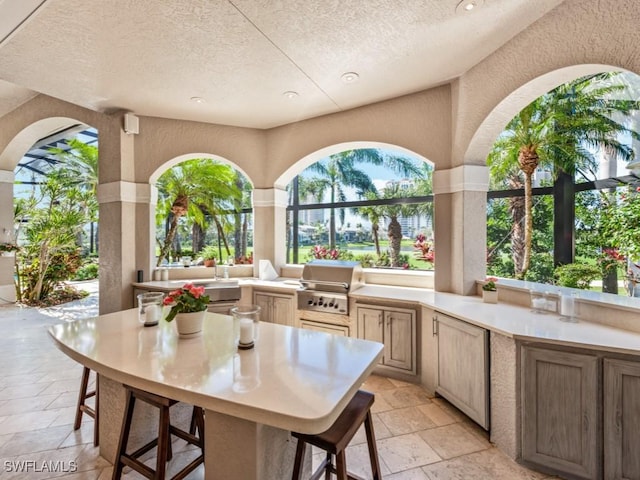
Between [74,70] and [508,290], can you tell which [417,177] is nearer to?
[508,290]

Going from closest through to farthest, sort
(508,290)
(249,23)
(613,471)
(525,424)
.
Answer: (613,471)
(525,424)
(249,23)
(508,290)

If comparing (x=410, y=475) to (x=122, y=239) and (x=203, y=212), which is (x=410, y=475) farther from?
(x=203, y=212)

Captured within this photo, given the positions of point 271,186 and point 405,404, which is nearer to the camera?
point 405,404

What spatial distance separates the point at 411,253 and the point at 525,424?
15.0 feet

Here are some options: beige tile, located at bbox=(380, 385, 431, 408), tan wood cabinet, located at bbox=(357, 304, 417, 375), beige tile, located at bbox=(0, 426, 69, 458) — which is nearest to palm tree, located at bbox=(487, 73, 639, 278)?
tan wood cabinet, located at bbox=(357, 304, 417, 375)

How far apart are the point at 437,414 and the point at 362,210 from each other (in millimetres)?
4337

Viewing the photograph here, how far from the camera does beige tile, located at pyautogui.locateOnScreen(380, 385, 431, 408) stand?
2.71m

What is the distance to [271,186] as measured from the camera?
4.56 m

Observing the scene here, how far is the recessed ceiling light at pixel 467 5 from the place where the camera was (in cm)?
206

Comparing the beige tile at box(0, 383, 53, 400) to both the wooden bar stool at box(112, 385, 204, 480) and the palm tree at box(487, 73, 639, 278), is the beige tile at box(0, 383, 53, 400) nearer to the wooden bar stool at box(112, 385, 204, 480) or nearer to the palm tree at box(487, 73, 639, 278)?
the wooden bar stool at box(112, 385, 204, 480)

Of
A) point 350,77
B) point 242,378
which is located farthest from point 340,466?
point 350,77

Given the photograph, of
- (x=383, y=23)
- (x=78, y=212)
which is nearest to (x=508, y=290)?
(x=383, y=23)

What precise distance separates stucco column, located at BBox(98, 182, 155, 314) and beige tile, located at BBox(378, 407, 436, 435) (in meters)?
3.48

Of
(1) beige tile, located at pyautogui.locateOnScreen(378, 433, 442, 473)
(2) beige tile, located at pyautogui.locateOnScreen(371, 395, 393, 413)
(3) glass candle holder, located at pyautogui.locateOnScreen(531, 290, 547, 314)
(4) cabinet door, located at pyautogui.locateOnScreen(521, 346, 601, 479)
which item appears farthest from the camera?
(2) beige tile, located at pyautogui.locateOnScreen(371, 395, 393, 413)
